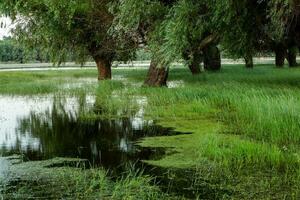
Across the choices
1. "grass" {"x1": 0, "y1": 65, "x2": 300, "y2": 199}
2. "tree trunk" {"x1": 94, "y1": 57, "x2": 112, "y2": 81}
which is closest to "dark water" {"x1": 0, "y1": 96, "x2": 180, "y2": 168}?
"grass" {"x1": 0, "y1": 65, "x2": 300, "y2": 199}

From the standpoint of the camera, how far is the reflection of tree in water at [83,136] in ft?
28.4

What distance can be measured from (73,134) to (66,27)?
11492 millimetres

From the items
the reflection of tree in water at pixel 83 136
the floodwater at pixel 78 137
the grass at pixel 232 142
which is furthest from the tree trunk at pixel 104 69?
the reflection of tree in water at pixel 83 136

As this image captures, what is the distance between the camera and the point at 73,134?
36.0ft

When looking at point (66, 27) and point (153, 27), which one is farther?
point (66, 27)

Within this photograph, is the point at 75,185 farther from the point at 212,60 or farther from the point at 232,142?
the point at 212,60

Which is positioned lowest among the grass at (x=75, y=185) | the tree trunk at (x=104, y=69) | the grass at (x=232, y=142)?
the grass at (x=75, y=185)

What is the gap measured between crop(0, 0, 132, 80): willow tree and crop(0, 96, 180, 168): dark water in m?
4.72

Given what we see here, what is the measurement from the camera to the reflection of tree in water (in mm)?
8664

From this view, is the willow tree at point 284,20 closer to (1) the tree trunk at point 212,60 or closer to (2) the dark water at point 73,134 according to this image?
(2) the dark water at point 73,134

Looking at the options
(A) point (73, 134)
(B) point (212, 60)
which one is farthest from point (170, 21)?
(B) point (212, 60)

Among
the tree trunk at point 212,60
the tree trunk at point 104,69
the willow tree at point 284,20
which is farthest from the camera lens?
the tree trunk at point 212,60

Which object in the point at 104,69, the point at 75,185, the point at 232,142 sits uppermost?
the point at 104,69

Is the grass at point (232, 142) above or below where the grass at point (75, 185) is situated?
above
